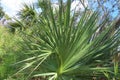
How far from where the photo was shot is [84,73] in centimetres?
553

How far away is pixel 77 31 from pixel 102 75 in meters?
0.76

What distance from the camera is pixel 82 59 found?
5.52 m

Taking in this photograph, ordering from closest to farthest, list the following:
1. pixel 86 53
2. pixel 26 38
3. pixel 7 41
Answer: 1. pixel 86 53
2. pixel 26 38
3. pixel 7 41

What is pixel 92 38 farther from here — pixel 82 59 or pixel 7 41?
pixel 7 41

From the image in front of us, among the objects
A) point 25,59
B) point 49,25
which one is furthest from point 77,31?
point 25,59

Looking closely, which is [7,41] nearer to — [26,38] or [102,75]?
[26,38]

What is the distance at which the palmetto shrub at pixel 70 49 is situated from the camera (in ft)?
18.1

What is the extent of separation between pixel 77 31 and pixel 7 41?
3.53 m

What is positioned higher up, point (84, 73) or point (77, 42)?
point (77, 42)

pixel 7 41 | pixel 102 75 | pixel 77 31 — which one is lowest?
pixel 102 75

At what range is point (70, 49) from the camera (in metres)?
5.54

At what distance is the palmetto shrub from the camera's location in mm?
5512

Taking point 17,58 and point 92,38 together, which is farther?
point 17,58

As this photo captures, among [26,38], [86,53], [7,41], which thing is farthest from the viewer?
[7,41]
